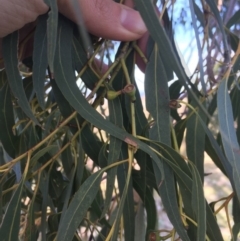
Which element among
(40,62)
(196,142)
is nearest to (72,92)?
(40,62)

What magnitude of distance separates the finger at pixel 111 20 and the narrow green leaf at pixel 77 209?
176mm

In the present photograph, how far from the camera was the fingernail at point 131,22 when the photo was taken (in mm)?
518

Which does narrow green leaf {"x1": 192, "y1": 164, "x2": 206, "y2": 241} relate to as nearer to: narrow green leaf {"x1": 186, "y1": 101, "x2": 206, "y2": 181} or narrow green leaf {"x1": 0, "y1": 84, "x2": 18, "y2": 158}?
narrow green leaf {"x1": 186, "y1": 101, "x2": 206, "y2": 181}

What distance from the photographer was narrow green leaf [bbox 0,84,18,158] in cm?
55

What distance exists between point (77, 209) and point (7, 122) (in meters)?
0.20

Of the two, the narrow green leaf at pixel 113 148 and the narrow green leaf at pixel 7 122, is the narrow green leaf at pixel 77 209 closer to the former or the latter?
the narrow green leaf at pixel 113 148

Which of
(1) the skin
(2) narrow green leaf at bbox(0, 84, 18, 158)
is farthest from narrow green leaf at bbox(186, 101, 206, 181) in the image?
(2) narrow green leaf at bbox(0, 84, 18, 158)

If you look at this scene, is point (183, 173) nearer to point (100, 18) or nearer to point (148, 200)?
point (148, 200)

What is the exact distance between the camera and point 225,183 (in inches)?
102

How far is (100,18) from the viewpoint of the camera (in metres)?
0.53

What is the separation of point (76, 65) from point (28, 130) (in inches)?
5.9

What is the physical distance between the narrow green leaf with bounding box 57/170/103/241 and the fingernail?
0.59ft

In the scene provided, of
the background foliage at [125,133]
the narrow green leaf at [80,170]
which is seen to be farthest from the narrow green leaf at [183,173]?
the narrow green leaf at [80,170]

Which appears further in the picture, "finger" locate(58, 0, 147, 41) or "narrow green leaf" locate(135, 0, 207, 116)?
"finger" locate(58, 0, 147, 41)
